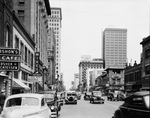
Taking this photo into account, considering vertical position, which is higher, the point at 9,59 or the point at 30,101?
the point at 9,59

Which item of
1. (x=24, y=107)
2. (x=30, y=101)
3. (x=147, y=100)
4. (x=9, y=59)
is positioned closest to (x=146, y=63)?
(x=9, y=59)

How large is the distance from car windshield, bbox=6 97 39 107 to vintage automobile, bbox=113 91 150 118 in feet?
12.6

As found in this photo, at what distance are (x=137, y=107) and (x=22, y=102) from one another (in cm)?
513

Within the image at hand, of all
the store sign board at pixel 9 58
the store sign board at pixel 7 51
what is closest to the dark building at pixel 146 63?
the store sign board at pixel 9 58

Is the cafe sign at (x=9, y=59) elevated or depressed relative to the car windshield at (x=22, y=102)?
elevated

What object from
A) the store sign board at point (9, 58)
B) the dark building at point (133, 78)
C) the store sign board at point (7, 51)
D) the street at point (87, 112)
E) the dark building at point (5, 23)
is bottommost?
the street at point (87, 112)

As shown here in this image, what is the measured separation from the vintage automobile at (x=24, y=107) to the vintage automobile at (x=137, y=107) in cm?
339

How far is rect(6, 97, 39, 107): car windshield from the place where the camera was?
10742mm

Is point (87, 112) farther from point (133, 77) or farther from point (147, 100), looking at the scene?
point (133, 77)

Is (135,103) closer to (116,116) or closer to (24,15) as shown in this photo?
(116,116)

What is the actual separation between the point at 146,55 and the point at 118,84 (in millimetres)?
49857

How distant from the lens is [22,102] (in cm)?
1075

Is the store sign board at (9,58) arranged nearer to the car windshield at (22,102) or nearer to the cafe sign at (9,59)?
the cafe sign at (9,59)

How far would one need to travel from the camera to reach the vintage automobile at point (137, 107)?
288 inches
